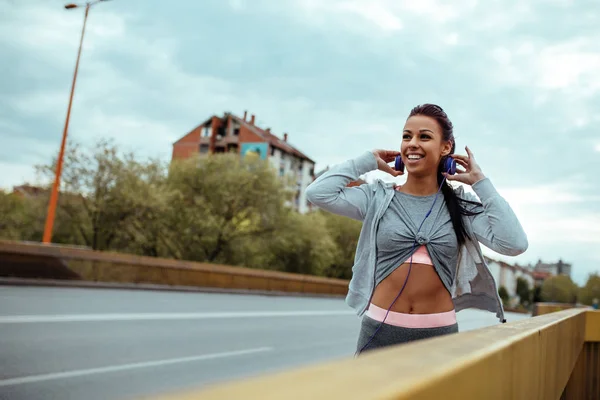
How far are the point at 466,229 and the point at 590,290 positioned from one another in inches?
6189

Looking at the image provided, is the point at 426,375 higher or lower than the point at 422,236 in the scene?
lower

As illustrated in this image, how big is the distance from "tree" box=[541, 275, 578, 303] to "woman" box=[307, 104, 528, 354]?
154m

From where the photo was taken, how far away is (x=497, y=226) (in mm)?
3068

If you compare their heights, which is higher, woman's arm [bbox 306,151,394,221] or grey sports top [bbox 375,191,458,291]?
woman's arm [bbox 306,151,394,221]

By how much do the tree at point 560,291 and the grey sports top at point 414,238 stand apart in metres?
154

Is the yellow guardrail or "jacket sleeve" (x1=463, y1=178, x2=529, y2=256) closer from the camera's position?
the yellow guardrail

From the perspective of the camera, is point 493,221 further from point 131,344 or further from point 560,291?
point 560,291

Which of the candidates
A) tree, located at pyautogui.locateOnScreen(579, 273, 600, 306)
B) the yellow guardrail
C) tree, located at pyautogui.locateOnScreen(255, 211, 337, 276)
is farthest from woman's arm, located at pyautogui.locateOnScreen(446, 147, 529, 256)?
tree, located at pyautogui.locateOnScreen(579, 273, 600, 306)

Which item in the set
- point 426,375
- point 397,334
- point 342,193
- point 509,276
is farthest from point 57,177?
point 509,276

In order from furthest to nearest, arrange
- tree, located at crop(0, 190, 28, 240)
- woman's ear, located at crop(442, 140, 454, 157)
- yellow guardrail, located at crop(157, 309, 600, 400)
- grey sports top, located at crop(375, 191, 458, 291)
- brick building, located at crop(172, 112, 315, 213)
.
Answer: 1. brick building, located at crop(172, 112, 315, 213)
2. tree, located at crop(0, 190, 28, 240)
3. woman's ear, located at crop(442, 140, 454, 157)
4. grey sports top, located at crop(375, 191, 458, 291)
5. yellow guardrail, located at crop(157, 309, 600, 400)

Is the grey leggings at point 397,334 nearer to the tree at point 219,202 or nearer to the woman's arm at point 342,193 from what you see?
the woman's arm at point 342,193

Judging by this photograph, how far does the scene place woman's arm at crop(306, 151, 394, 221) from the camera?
3270 millimetres

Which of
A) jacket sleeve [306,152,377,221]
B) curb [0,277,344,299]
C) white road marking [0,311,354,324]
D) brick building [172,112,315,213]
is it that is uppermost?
brick building [172,112,315,213]

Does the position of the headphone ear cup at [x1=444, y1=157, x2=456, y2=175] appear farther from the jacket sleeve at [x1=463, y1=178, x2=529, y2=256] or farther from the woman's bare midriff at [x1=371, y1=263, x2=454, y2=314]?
the woman's bare midriff at [x1=371, y1=263, x2=454, y2=314]
